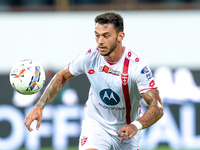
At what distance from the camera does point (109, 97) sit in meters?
6.24

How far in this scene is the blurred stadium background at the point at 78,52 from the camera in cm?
1201

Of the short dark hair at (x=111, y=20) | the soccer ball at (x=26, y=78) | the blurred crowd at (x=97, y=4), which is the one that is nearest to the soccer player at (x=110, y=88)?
the short dark hair at (x=111, y=20)

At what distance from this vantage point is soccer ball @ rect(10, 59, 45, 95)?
612 centimetres

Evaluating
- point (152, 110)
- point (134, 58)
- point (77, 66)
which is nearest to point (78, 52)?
point (77, 66)

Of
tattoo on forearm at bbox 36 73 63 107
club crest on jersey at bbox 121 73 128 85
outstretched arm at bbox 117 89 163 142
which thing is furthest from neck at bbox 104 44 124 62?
tattoo on forearm at bbox 36 73 63 107

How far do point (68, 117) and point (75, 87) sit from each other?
0.83m

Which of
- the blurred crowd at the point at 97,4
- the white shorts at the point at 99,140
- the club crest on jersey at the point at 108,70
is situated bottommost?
the white shorts at the point at 99,140

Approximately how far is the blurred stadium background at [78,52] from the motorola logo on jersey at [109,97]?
577 cm

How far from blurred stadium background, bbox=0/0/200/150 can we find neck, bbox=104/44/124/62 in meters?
5.96

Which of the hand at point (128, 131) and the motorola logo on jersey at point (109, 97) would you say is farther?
the motorola logo on jersey at point (109, 97)

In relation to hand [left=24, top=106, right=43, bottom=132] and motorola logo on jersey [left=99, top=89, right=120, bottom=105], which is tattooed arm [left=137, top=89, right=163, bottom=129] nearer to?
motorola logo on jersey [left=99, top=89, right=120, bottom=105]

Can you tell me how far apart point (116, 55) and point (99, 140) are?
1.15 meters

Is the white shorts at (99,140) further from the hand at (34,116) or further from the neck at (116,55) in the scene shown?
the neck at (116,55)

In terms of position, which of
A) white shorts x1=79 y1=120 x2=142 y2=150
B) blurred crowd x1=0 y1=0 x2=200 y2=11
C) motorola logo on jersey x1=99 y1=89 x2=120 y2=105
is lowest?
white shorts x1=79 y1=120 x2=142 y2=150
